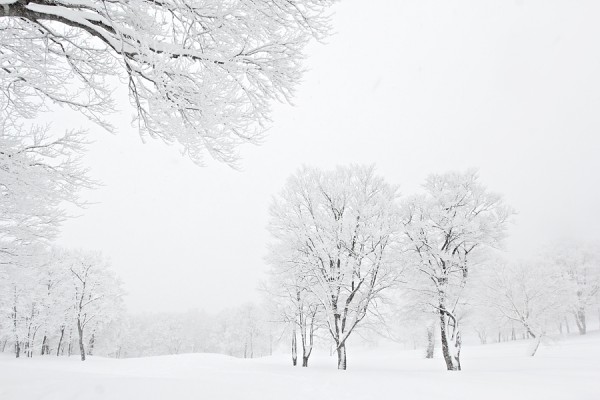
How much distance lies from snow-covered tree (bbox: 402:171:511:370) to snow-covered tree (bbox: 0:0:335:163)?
12.7m

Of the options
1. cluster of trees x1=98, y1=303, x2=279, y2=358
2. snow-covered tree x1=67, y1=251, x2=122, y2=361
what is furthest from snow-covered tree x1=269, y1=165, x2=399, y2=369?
cluster of trees x1=98, y1=303, x2=279, y2=358

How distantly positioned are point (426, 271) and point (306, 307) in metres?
8.10

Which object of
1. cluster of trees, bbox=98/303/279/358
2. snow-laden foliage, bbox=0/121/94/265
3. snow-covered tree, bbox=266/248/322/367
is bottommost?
cluster of trees, bbox=98/303/279/358

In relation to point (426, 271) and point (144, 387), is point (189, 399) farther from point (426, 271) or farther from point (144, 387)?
point (426, 271)

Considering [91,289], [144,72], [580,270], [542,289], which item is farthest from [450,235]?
[580,270]

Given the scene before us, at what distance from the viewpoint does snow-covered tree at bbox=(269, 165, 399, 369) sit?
1407 cm

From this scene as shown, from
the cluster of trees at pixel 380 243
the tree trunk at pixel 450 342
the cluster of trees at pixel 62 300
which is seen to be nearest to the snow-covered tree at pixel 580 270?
the cluster of trees at pixel 380 243

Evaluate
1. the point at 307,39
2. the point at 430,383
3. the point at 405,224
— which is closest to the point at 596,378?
the point at 430,383

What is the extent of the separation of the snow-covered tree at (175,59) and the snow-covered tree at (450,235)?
12.7m

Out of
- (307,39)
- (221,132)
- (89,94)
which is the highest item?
(307,39)

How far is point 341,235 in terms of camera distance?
46.1ft

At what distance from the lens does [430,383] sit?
9789mm

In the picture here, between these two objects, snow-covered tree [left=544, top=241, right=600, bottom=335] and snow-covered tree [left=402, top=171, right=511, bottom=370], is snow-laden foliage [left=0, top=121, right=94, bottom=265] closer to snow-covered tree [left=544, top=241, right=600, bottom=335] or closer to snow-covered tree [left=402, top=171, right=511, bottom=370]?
snow-covered tree [left=402, top=171, right=511, bottom=370]

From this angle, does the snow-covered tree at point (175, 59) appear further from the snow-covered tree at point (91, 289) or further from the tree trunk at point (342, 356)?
the snow-covered tree at point (91, 289)
